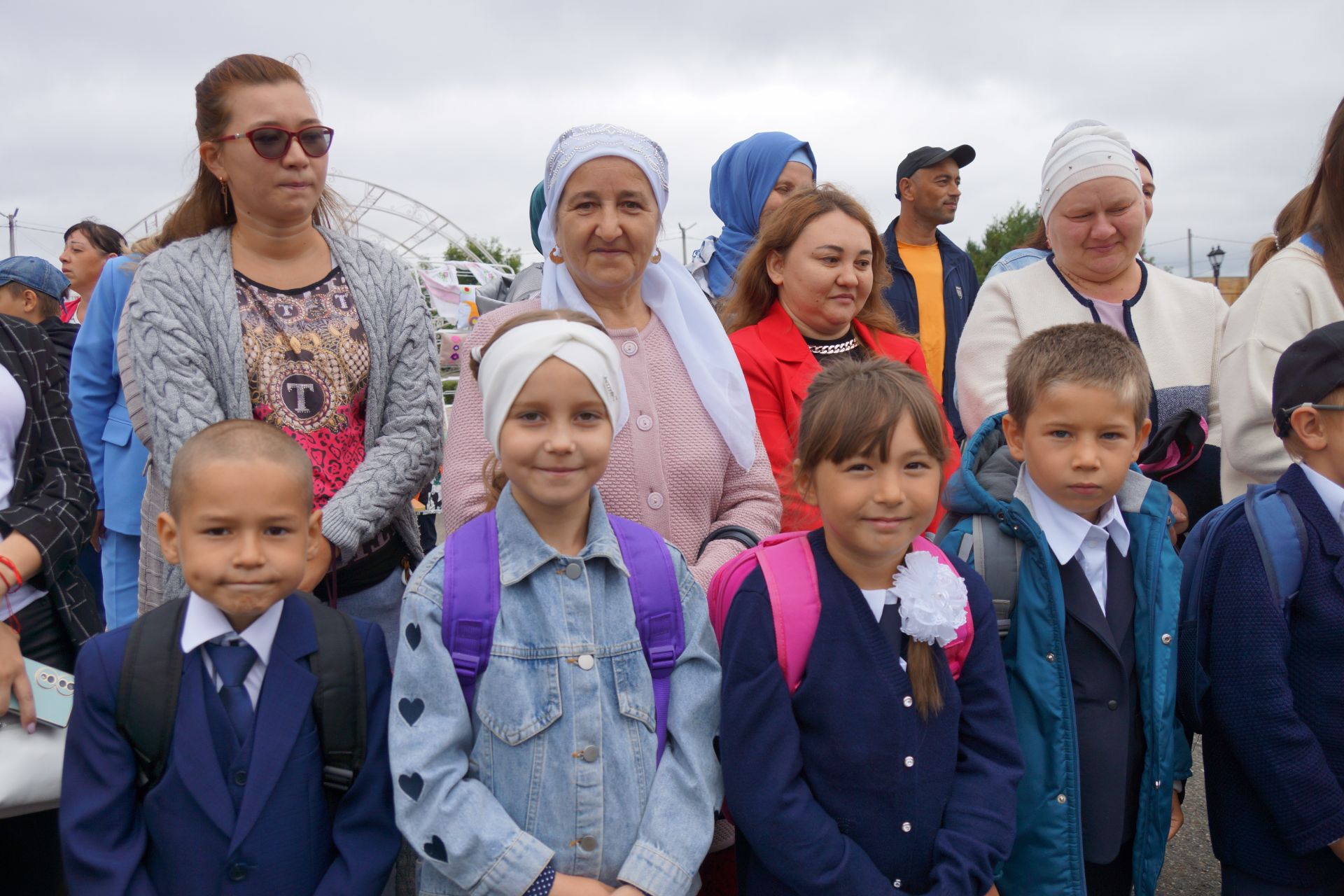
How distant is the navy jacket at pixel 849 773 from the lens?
198 cm

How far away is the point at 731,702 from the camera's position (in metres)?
2.04

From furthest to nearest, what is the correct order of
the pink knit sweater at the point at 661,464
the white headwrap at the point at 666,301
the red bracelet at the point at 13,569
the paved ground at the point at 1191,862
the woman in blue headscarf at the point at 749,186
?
the woman in blue headscarf at the point at 749,186
the paved ground at the point at 1191,862
the white headwrap at the point at 666,301
the pink knit sweater at the point at 661,464
the red bracelet at the point at 13,569

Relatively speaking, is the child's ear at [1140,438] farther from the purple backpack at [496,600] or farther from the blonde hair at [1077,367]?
the purple backpack at [496,600]

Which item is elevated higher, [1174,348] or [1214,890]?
[1174,348]

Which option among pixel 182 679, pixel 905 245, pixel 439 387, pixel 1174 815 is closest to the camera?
pixel 182 679

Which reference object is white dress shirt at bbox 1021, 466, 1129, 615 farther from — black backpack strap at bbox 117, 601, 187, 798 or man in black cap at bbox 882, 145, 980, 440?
man in black cap at bbox 882, 145, 980, 440

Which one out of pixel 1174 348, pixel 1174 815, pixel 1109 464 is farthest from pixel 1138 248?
pixel 1174 815

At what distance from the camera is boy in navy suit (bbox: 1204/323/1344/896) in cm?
234

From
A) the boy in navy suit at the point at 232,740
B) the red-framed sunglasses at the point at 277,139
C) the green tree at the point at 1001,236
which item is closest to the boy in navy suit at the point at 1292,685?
the boy in navy suit at the point at 232,740

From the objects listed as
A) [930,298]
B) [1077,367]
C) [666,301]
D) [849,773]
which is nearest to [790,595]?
[849,773]

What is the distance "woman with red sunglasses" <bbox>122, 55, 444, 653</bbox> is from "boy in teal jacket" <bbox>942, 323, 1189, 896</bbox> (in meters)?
1.50

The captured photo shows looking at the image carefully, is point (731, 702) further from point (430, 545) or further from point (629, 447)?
point (430, 545)

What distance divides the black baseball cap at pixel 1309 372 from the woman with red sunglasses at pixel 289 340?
2.29 metres

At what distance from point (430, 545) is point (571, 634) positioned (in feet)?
5.56
